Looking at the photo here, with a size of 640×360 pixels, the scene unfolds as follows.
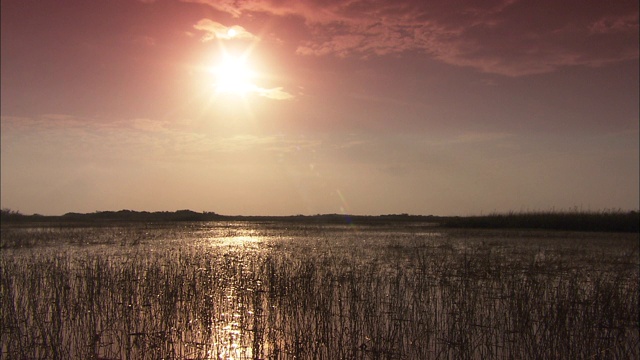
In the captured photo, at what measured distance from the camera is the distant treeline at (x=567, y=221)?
116 ft

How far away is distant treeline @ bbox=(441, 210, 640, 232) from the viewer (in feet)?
116

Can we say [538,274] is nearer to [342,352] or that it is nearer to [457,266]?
[457,266]

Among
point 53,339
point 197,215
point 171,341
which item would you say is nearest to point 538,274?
point 171,341

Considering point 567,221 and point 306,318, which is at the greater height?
point 567,221

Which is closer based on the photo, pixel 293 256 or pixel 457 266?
pixel 457 266

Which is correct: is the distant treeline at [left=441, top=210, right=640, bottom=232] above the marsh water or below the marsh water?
above

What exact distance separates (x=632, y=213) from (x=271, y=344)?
129 feet

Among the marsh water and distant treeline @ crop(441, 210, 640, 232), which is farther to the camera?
distant treeline @ crop(441, 210, 640, 232)

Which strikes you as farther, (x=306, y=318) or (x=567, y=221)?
(x=567, y=221)

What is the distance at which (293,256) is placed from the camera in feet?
57.0

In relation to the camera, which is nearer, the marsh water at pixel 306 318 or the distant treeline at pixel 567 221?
the marsh water at pixel 306 318

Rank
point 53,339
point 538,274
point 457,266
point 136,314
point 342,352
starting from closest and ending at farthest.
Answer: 1. point 342,352
2. point 53,339
3. point 136,314
4. point 538,274
5. point 457,266

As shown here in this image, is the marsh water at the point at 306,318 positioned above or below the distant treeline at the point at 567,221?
below

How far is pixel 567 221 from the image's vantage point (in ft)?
126
